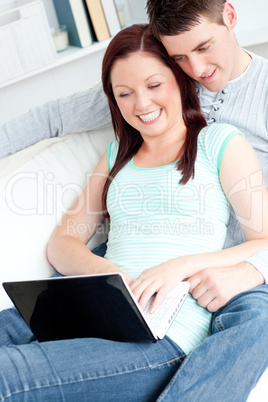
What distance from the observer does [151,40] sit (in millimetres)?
1342

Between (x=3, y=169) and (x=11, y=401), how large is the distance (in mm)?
788

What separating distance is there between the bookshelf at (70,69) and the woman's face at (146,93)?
3.68ft

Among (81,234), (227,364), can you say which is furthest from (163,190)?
(227,364)

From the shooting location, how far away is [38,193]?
153 cm

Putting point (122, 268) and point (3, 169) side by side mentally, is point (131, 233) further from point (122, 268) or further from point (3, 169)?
point (3, 169)

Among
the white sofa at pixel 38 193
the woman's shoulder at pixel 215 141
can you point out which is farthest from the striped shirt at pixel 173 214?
the white sofa at pixel 38 193

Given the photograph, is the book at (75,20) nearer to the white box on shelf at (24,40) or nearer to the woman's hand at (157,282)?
the white box on shelf at (24,40)

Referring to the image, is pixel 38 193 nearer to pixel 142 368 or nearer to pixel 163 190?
pixel 163 190

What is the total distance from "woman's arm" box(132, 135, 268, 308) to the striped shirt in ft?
0.14

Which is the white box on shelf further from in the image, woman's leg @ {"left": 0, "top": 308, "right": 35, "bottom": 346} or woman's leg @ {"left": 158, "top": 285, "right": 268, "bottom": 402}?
woman's leg @ {"left": 158, "top": 285, "right": 268, "bottom": 402}

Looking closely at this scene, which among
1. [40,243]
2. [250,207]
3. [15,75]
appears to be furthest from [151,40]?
[15,75]

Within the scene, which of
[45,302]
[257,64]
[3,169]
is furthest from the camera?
[3,169]

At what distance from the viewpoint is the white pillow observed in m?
1.40

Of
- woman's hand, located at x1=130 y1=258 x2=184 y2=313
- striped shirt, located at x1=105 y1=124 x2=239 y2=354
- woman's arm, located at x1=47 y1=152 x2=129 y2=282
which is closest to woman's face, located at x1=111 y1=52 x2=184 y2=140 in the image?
striped shirt, located at x1=105 y1=124 x2=239 y2=354
